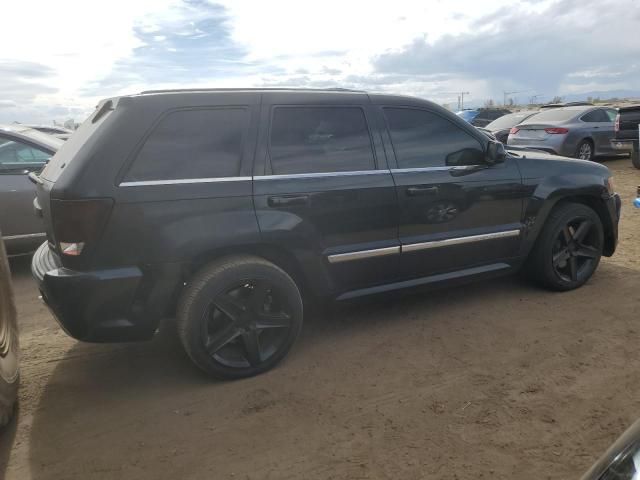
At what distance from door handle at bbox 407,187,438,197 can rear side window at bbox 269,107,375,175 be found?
13.5 inches

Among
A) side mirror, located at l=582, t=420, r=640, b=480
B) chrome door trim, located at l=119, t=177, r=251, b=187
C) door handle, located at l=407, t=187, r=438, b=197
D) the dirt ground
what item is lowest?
the dirt ground

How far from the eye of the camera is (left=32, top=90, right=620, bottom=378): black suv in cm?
279

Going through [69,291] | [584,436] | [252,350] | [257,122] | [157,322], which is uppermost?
[257,122]

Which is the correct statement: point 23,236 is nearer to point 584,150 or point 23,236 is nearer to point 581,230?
point 581,230

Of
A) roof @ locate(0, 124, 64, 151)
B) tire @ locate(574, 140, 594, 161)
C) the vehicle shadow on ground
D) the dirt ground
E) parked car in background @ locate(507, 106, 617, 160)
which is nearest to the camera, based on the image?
the dirt ground

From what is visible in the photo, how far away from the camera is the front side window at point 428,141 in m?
3.67

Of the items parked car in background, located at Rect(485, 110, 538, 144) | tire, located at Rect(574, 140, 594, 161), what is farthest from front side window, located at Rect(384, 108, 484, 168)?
parked car in background, located at Rect(485, 110, 538, 144)

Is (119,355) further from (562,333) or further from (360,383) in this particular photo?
(562,333)

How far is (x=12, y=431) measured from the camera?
2727mm

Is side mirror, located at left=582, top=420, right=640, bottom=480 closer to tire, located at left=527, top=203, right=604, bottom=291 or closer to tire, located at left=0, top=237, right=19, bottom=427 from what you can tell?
tire, located at left=0, top=237, right=19, bottom=427

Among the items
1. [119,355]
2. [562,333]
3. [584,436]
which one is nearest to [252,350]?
[119,355]

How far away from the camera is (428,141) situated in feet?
12.4

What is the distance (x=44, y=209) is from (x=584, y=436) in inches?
130

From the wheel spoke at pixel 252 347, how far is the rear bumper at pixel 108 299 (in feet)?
1.77
